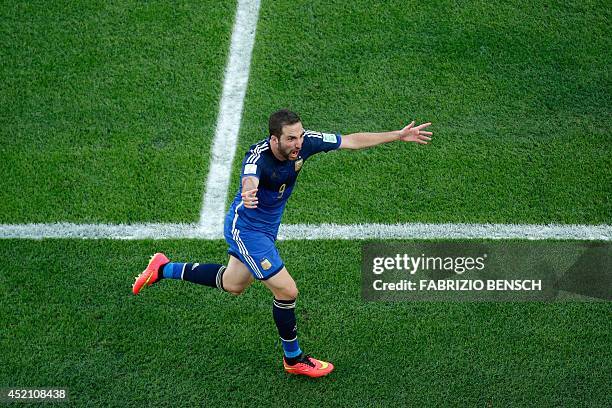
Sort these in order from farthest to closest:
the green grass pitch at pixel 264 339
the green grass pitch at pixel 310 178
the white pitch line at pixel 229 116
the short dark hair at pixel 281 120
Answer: the white pitch line at pixel 229 116 < the green grass pitch at pixel 310 178 < the green grass pitch at pixel 264 339 < the short dark hair at pixel 281 120

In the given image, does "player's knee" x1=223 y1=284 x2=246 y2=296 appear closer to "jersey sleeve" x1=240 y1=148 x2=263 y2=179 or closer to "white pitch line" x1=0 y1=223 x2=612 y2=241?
"white pitch line" x1=0 y1=223 x2=612 y2=241

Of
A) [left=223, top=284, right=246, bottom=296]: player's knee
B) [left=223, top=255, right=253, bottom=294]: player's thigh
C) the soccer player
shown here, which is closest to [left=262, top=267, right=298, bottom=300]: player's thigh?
the soccer player

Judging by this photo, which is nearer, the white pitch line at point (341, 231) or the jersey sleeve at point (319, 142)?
the jersey sleeve at point (319, 142)

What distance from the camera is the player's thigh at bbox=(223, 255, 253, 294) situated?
6.30 meters

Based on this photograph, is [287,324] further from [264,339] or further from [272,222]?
[272,222]

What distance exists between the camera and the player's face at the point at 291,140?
572 cm

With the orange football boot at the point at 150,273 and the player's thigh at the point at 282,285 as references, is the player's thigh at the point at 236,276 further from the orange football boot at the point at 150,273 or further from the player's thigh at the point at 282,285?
the orange football boot at the point at 150,273

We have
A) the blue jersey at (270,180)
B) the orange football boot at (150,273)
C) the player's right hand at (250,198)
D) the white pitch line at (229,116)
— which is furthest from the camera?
the white pitch line at (229,116)

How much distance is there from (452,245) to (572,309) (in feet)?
3.57

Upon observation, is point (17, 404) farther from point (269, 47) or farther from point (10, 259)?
point (269, 47)

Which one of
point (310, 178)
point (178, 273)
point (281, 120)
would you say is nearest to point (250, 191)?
point (281, 120)

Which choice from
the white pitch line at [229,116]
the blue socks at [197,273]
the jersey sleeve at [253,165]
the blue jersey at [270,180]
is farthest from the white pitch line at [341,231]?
the jersey sleeve at [253,165]

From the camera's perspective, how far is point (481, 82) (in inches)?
332

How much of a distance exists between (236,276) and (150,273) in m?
0.73
